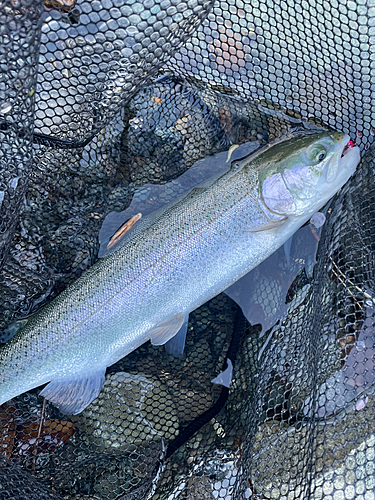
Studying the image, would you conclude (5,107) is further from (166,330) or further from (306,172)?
(306,172)

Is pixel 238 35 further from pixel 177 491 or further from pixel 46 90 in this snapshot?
pixel 177 491

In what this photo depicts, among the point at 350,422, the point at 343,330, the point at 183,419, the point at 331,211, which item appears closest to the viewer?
the point at 350,422

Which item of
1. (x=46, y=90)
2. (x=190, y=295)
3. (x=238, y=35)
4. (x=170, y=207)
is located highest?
(x=46, y=90)

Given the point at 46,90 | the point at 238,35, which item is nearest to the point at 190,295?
the point at 46,90

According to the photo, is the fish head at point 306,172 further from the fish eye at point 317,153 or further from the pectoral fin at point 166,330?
the pectoral fin at point 166,330

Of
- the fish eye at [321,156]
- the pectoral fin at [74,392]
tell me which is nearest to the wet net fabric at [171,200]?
the pectoral fin at [74,392]

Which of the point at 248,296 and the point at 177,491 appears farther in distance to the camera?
the point at 248,296

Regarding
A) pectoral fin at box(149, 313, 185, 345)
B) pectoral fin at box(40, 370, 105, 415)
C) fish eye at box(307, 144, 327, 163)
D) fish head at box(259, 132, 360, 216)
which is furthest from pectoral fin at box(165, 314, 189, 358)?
fish eye at box(307, 144, 327, 163)

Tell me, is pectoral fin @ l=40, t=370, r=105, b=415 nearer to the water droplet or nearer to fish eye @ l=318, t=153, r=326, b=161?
the water droplet
